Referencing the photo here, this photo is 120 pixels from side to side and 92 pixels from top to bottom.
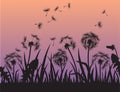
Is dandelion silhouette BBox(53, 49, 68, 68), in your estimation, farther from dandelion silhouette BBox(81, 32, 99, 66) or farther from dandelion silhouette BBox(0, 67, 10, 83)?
dandelion silhouette BBox(0, 67, 10, 83)

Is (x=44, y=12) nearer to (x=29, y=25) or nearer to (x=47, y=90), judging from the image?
(x=29, y=25)

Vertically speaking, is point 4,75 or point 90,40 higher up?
point 90,40

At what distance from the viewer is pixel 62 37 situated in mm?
2678

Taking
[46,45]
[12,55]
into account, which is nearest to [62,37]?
[46,45]

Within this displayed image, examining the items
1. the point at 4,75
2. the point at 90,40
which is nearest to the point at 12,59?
the point at 4,75

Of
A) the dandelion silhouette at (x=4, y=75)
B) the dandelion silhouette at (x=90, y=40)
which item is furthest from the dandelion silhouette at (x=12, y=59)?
the dandelion silhouette at (x=90, y=40)

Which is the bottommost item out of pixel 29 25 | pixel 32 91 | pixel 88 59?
pixel 32 91

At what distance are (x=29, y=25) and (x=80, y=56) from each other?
0.35 meters

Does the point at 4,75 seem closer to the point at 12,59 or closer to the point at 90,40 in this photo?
the point at 12,59

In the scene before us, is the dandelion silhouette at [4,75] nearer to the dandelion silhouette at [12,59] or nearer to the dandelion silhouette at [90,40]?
the dandelion silhouette at [12,59]

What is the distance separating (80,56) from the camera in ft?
8.80

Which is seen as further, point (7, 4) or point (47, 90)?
point (7, 4)

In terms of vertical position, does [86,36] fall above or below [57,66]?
above

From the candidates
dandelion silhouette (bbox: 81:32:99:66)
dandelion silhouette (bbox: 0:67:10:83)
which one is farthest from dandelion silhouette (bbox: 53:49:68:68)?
dandelion silhouette (bbox: 0:67:10:83)
